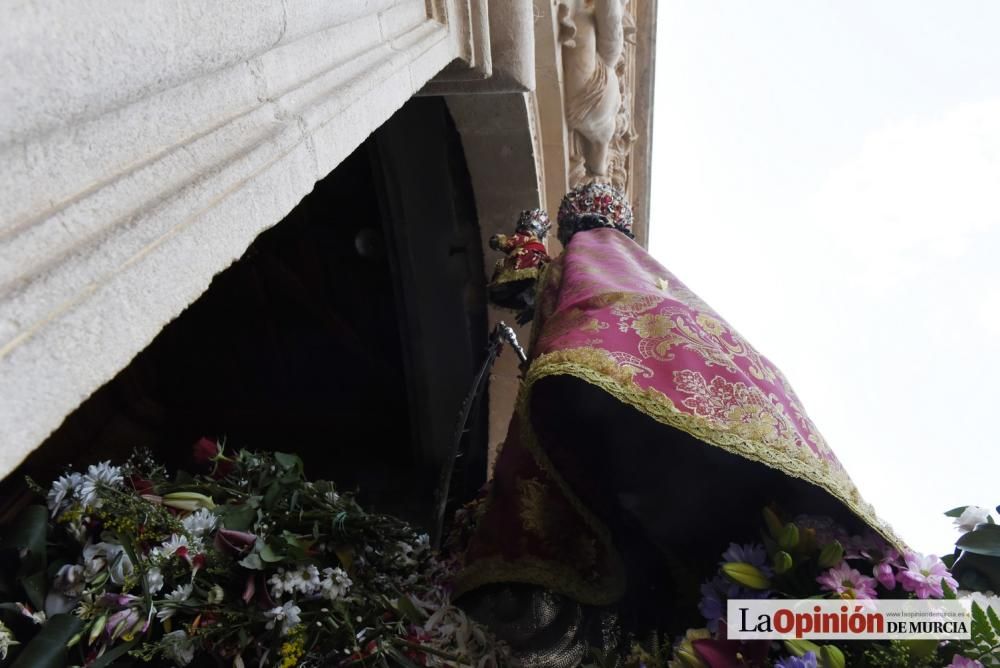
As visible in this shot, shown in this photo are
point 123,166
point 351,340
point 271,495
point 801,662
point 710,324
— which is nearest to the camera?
point 123,166

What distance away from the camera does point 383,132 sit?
246cm

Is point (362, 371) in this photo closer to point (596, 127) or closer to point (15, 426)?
point (596, 127)

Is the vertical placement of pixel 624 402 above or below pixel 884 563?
above

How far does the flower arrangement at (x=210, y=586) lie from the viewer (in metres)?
0.84

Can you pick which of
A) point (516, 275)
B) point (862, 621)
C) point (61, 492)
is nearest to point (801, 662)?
point (862, 621)

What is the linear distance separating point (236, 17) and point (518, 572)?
2.85ft

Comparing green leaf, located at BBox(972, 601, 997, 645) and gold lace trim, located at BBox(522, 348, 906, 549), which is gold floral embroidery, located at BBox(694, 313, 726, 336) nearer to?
gold lace trim, located at BBox(522, 348, 906, 549)

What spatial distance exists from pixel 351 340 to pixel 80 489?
211cm

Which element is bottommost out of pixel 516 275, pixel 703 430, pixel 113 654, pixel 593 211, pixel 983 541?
pixel 113 654

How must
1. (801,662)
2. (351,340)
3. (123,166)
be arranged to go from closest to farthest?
(123,166)
(801,662)
(351,340)

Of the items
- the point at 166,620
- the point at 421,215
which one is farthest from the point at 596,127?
Result: the point at 166,620

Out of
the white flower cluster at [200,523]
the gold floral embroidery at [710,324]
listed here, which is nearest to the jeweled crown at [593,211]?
the gold floral embroidery at [710,324]

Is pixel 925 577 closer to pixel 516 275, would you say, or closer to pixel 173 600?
pixel 173 600

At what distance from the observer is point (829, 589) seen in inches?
32.0
